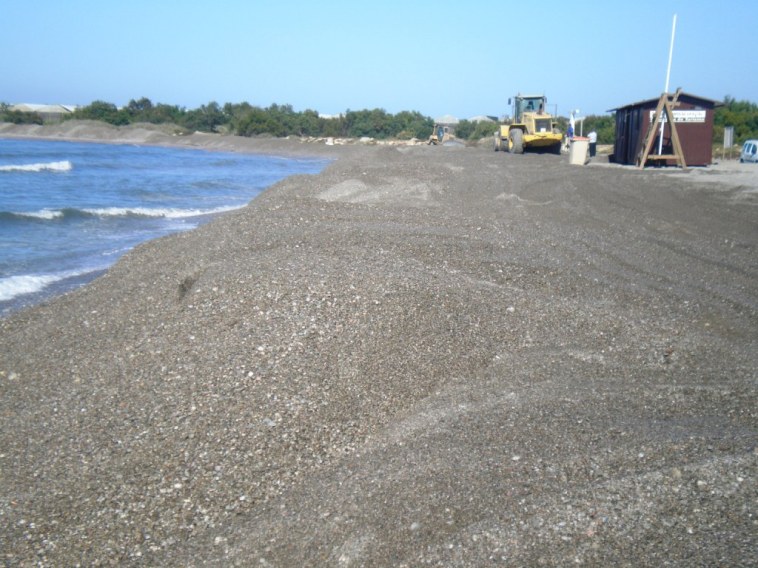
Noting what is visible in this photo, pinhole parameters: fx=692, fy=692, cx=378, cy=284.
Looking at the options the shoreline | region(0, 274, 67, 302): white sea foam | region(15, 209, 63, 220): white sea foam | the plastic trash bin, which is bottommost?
region(0, 274, 67, 302): white sea foam

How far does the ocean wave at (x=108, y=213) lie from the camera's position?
19.3m

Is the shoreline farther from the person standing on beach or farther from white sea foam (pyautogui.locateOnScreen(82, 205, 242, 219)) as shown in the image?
the person standing on beach

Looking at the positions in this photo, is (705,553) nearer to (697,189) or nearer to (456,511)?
(456,511)

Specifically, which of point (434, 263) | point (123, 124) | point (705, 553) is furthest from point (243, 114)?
point (705, 553)

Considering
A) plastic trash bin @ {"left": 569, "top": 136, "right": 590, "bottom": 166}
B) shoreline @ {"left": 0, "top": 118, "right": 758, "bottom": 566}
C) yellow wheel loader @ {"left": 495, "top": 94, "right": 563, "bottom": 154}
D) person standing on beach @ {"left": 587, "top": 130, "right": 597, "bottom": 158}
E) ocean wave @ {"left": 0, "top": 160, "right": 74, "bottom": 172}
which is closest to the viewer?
shoreline @ {"left": 0, "top": 118, "right": 758, "bottom": 566}

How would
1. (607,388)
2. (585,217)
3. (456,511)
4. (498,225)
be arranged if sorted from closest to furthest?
1. (456,511)
2. (607,388)
3. (498,225)
4. (585,217)

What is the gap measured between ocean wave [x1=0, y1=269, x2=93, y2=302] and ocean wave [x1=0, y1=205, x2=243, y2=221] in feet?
26.0

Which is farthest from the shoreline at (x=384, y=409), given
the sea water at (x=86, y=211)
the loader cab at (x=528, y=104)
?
the loader cab at (x=528, y=104)

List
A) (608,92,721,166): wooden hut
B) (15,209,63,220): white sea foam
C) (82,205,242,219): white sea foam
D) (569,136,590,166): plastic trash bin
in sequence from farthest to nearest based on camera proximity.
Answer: (569,136,590,166): plastic trash bin < (608,92,721,166): wooden hut < (82,205,242,219): white sea foam < (15,209,63,220): white sea foam

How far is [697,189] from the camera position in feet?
58.9

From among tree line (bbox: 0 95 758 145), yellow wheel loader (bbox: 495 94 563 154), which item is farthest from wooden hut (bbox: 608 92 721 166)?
tree line (bbox: 0 95 758 145)

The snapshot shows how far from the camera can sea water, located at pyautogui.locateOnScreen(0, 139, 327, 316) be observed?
12484 mm

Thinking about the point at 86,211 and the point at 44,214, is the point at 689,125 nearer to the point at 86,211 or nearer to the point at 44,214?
the point at 86,211

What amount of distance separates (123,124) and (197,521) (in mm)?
97612
